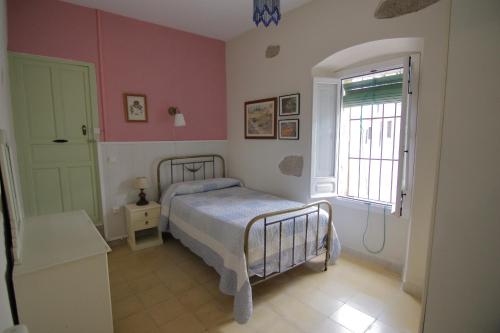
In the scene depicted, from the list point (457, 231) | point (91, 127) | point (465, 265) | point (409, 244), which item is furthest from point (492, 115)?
point (91, 127)

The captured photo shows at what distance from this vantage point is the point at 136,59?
3275 millimetres

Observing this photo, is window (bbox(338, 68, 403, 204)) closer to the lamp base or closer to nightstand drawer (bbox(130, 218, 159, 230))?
nightstand drawer (bbox(130, 218, 159, 230))

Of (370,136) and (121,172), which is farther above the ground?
(370,136)

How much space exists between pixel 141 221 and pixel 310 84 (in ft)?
8.52

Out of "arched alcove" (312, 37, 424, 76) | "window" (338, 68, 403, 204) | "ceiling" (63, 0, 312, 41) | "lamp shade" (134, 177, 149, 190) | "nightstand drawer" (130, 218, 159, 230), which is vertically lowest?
"nightstand drawer" (130, 218, 159, 230)

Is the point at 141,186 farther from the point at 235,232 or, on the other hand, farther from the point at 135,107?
the point at 235,232

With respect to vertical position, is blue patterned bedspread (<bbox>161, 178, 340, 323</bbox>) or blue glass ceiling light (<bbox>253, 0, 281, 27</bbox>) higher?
blue glass ceiling light (<bbox>253, 0, 281, 27</bbox>)

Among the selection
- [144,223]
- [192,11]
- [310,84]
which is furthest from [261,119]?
[144,223]

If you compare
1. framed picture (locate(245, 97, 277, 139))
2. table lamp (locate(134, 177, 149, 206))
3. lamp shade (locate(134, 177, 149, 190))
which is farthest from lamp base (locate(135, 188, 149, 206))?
framed picture (locate(245, 97, 277, 139))

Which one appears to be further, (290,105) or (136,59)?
(136,59)

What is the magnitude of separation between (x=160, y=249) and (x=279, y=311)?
5.79 feet

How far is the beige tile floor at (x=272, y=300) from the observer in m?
1.89

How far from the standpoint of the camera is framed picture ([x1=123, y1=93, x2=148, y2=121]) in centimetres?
325

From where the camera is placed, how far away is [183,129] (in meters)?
3.76
